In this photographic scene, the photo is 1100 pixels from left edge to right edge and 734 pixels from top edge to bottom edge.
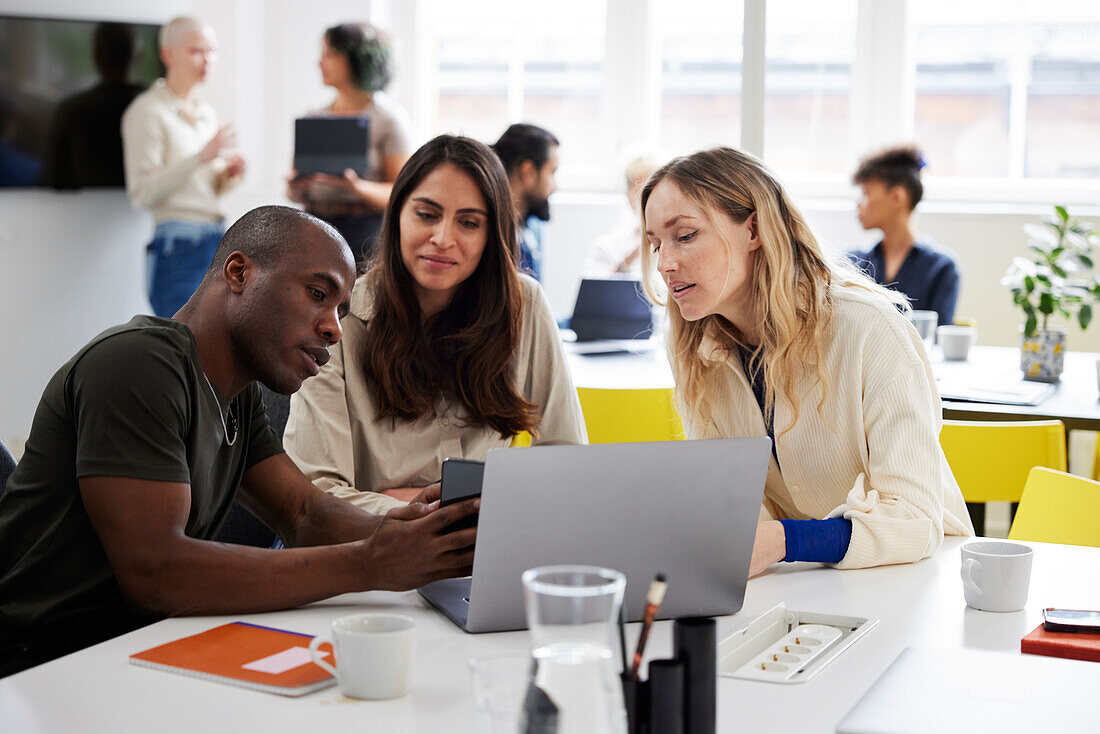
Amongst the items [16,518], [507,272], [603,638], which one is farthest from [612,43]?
[603,638]

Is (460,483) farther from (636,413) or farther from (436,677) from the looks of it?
(636,413)

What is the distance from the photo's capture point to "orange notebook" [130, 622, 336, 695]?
1.18 metres

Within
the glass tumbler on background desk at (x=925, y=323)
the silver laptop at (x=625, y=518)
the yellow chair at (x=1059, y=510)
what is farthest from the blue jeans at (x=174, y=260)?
the silver laptop at (x=625, y=518)

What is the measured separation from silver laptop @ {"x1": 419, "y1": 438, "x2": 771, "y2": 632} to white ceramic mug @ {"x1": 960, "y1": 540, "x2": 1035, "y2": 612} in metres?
0.29

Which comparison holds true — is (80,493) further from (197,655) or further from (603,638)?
(603,638)


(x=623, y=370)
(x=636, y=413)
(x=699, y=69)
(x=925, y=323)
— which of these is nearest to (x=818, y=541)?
(x=636, y=413)

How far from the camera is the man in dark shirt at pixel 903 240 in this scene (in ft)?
14.5

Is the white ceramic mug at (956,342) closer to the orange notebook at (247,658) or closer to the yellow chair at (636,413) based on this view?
the yellow chair at (636,413)

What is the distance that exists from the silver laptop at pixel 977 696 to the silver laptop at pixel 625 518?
25 cm

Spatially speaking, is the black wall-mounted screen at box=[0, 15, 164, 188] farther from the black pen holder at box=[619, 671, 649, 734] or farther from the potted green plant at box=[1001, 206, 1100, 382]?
the black pen holder at box=[619, 671, 649, 734]

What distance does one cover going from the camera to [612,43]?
6.40m

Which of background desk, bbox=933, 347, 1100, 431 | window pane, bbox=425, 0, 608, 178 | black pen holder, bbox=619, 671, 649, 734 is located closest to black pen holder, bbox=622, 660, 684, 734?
black pen holder, bbox=619, 671, 649, 734

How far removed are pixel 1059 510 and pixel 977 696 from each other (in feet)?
3.19

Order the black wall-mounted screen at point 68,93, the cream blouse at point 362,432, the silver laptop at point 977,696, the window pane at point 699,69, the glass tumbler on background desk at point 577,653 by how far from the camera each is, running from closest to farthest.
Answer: the glass tumbler on background desk at point 577,653 < the silver laptop at point 977,696 < the cream blouse at point 362,432 < the black wall-mounted screen at point 68,93 < the window pane at point 699,69
